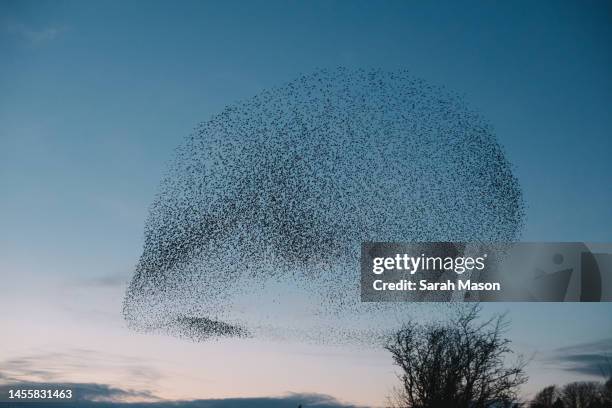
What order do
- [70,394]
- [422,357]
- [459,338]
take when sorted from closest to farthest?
[70,394], [459,338], [422,357]

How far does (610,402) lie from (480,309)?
28415 mm

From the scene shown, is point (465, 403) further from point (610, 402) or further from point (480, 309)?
point (610, 402)

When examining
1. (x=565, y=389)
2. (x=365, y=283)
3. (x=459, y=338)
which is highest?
(x=365, y=283)

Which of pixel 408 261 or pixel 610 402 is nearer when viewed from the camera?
pixel 408 261

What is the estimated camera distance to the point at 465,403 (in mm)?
29797

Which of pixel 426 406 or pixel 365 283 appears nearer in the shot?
pixel 365 283

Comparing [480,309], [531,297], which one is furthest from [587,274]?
[480,309]

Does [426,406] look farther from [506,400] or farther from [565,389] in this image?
[565,389]

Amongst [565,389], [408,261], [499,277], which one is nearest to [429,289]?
[408,261]

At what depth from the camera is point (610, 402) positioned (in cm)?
5406

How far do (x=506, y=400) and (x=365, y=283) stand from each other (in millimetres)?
9502

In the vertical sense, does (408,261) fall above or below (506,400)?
above

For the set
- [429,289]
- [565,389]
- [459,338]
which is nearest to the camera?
[429,289]

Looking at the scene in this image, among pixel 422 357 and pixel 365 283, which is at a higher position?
pixel 365 283
